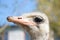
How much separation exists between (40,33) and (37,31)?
16mm

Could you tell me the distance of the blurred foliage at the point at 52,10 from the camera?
138 centimetres

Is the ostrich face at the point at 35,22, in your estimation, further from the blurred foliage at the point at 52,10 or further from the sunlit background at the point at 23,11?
the blurred foliage at the point at 52,10

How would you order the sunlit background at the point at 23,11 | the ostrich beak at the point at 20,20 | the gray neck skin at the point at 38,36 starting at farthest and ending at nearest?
1. the sunlit background at the point at 23,11
2. the gray neck skin at the point at 38,36
3. the ostrich beak at the point at 20,20

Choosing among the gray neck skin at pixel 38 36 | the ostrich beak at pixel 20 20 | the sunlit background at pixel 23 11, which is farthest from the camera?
the sunlit background at pixel 23 11

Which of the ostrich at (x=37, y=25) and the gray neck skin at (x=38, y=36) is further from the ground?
the ostrich at (x=37, y=25)

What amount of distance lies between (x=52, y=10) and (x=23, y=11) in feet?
0.94

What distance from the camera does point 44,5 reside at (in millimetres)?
1383

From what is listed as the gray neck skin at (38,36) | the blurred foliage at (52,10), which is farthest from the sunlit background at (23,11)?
the gray neck skin at (38,36)

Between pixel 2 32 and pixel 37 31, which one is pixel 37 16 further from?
pixel 2 32

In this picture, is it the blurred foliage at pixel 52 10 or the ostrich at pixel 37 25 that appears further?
the blurred foliage at pixel 52 10

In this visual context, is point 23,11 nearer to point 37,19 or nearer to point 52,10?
point 52,10

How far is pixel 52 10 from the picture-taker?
140 cm

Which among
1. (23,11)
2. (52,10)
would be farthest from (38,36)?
(52,10)

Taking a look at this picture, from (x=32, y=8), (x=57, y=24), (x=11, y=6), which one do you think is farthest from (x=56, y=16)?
(x=11, y=6)
